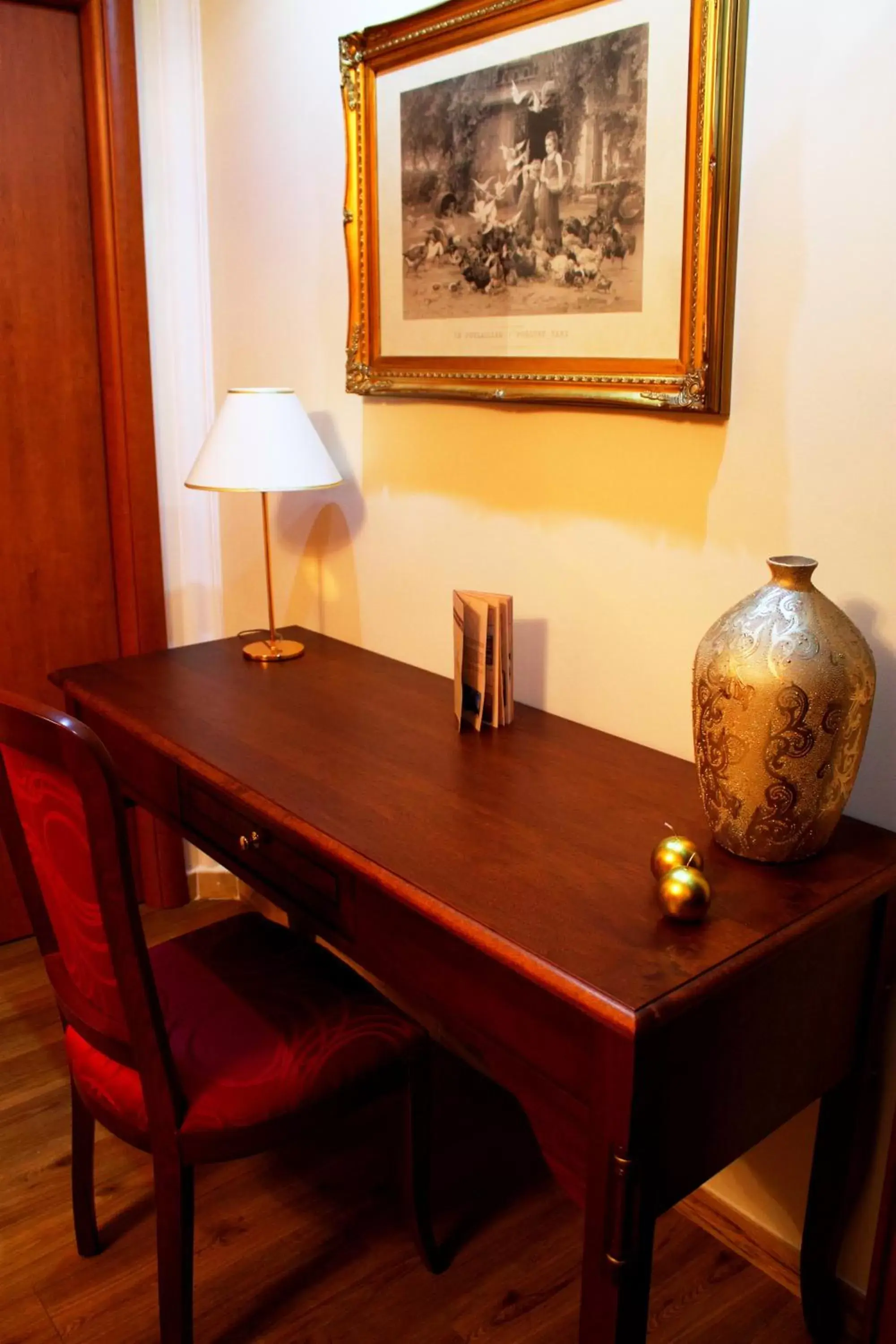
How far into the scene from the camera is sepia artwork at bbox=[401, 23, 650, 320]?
4.99 ft

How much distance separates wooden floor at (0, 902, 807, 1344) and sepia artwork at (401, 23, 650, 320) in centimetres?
129

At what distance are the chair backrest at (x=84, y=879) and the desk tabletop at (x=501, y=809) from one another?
0.25 meters

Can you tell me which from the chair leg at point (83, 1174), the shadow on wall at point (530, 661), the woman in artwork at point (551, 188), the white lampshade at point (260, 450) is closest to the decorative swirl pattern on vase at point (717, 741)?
the shadow on wall at point (530, 661)

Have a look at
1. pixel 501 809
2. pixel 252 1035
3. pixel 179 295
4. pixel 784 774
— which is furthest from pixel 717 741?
pixel 179 295

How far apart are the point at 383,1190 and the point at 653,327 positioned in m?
1.45

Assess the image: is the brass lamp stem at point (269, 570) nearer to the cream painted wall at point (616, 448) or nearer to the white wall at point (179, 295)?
the cream painted wall at point (616, 448)

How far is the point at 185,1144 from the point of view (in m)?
1.40

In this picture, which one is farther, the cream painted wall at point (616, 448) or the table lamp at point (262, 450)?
the table lamp at point (262, 450)

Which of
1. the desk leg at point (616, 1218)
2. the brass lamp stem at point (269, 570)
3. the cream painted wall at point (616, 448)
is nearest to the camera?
the desk leg at point (616, 1218)

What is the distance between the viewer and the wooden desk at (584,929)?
42.5 inches

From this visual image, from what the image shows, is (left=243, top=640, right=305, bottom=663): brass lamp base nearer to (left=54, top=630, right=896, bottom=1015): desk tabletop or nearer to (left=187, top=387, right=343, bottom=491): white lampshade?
(left=54, top=630, right=896, bottom=1015): desk tabletop

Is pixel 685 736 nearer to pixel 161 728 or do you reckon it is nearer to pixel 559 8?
pixel 161 728

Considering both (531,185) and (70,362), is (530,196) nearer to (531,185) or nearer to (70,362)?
(531,185)

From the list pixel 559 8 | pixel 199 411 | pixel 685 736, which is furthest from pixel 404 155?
pixel 685 736
